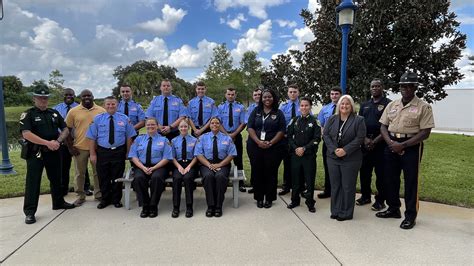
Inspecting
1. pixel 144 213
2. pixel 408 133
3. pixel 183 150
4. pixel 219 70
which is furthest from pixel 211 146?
pixel 219 70

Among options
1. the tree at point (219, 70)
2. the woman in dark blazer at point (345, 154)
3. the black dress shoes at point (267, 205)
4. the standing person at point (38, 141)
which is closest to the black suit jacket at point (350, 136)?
the woman in dark blazer at point (345, 154)

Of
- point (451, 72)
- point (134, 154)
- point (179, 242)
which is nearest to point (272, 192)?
point (179, 242)

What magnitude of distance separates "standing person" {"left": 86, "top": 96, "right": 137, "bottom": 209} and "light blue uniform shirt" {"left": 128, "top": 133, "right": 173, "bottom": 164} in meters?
0.27

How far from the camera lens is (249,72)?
148 feet

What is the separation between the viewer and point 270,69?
1395 cm

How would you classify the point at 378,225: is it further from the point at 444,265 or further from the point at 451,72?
the point at 451,72

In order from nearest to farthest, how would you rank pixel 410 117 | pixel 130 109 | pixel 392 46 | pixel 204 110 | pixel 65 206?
pixel 410 117 → pixel 65 206 → pixel 130 109 → pixel 204 110 → pixel 392 46

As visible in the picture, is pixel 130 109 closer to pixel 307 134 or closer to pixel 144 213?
pixel 144 213

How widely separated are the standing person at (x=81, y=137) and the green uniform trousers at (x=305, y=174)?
3.19 meters

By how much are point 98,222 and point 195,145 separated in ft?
5.83

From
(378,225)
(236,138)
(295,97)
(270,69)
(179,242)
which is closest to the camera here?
(179,242)

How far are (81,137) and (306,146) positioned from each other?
3615 mm

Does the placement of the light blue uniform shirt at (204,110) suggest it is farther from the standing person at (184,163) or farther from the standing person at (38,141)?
the standing person at (38,141)

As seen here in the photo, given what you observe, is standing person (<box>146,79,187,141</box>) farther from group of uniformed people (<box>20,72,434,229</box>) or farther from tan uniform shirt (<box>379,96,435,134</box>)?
tan uniform shirt (<box>379,96,435,134</box>)
